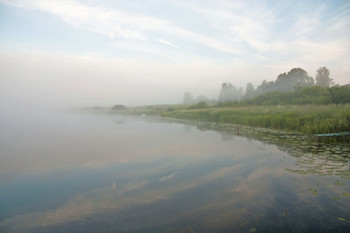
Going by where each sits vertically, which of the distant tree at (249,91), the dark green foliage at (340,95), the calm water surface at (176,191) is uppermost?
the distant tree at (249,91)

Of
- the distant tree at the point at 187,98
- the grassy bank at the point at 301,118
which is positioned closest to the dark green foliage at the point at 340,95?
the grassy bank at the point at 301,118

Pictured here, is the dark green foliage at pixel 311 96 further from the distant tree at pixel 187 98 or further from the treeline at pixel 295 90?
the distant tree at pixel 187 98

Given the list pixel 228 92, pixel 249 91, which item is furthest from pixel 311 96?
pixel 228 92

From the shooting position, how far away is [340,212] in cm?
474

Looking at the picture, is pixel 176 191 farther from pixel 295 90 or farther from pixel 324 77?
pixel 324 77

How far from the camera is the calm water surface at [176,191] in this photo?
174 inches

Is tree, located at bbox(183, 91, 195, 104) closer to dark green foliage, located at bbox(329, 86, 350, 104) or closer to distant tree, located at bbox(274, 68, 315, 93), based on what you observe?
distant tree, located at bbox(274, 68, 315, 93)

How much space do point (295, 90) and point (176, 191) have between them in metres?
32.8

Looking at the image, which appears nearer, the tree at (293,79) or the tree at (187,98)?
the tree at (293,79)

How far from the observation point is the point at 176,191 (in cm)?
601

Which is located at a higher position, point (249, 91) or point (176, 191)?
point (249, 91)

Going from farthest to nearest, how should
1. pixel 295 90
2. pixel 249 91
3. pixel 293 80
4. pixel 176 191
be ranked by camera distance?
pixel 249 91, pixel 293 80, pixel 295 90, pixel 176 191

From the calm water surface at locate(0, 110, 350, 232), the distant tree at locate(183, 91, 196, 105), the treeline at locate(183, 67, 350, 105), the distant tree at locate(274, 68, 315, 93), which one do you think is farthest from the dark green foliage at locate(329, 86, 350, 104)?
the distant tree at locate(183, 91, 196, 105)

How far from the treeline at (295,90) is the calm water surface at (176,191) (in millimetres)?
19082
